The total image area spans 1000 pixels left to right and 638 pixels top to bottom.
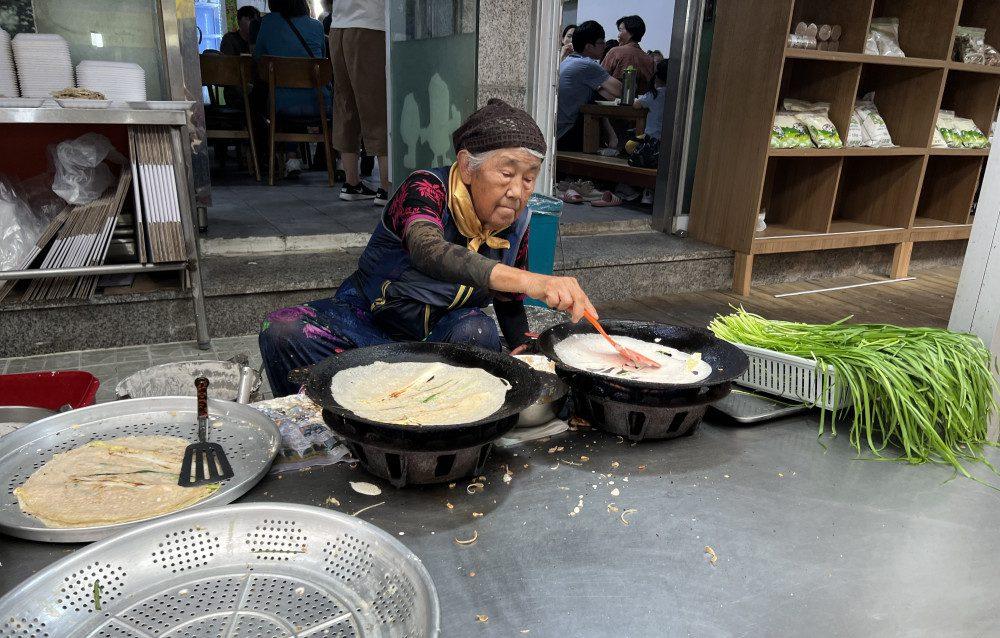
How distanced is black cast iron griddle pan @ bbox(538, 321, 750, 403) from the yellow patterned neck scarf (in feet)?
1.44

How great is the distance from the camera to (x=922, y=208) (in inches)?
212

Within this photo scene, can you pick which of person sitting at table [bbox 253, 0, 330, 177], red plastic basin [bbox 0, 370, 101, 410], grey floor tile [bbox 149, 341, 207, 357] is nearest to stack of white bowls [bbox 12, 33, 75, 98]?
grey floor tile [bbox 149, 341, 207, 357]

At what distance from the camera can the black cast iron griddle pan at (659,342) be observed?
4.21ft

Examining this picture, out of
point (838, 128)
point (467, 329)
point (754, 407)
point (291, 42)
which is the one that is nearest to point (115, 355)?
point (467, 329)

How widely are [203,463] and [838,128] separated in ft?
14.3

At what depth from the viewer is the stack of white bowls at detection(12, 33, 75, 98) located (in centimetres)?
288

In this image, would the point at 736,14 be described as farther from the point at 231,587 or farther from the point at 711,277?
the point at 231,587

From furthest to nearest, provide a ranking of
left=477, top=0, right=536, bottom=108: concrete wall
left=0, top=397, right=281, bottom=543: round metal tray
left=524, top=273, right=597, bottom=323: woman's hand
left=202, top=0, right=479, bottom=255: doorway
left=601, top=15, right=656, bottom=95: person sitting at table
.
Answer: left=601, top=15, right=656, bottom=95: person sitting at table < left=202, top=0, right=479, bottom=255: doorway < left=477, top=0, right=536, bottom=108: concrete wall < left=524, top=273, right=597, bottom=323: woman's hand < left=0, top=397, right=281, bottom=543: round metal tray

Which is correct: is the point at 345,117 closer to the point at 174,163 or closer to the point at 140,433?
the point at 174,163

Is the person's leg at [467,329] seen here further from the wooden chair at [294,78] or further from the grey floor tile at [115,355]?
the wooden chair at [294,78]

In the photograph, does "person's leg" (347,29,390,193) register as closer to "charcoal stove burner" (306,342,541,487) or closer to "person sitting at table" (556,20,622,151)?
"person sitting at table" (556,20,622,151)

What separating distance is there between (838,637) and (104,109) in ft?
9.15

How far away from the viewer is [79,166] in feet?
9.59

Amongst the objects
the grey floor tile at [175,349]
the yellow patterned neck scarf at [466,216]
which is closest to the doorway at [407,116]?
the grey floor tile at [175,349]
